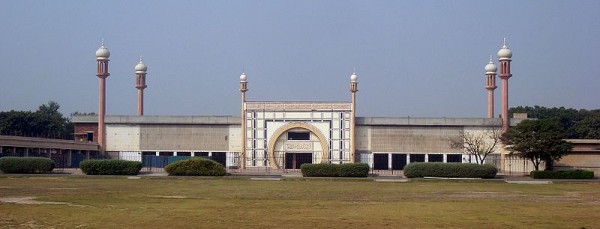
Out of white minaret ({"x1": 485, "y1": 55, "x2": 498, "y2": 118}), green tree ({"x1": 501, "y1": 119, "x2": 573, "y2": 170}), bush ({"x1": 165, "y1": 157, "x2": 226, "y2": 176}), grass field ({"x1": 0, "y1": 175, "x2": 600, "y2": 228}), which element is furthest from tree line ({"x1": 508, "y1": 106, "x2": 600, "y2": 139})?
grass field ({"x1": 0, "y1": 175, "x2": 600, "y2": 228})

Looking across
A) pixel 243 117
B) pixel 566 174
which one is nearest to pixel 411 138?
pixel 243 117

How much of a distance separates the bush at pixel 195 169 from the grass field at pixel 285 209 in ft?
66.0

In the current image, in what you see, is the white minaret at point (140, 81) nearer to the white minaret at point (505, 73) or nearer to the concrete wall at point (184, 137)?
the concrete wall at point (184, 137)

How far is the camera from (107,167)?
2340 inches

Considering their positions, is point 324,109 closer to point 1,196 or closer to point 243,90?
point 243,90

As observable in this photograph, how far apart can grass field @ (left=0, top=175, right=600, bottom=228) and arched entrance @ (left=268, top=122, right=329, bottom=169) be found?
4560cm

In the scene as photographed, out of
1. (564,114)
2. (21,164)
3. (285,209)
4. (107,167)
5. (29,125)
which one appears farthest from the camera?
(564,114)

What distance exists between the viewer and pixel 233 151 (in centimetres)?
8575

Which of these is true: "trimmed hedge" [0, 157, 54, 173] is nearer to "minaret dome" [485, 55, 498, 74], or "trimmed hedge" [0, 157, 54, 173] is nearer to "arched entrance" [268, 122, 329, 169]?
"arched entrance" [268, 122, 329, 169]

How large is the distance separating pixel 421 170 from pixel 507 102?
2882cm

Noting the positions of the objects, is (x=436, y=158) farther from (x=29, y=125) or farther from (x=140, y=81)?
(x=29, y=125)

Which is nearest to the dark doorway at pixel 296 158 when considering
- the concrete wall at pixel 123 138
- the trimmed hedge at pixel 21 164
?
the concrete wall at pixel 123 138

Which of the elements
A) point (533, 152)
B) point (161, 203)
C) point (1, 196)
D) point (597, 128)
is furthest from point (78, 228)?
point (597, 128)

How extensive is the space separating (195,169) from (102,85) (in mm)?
30833
